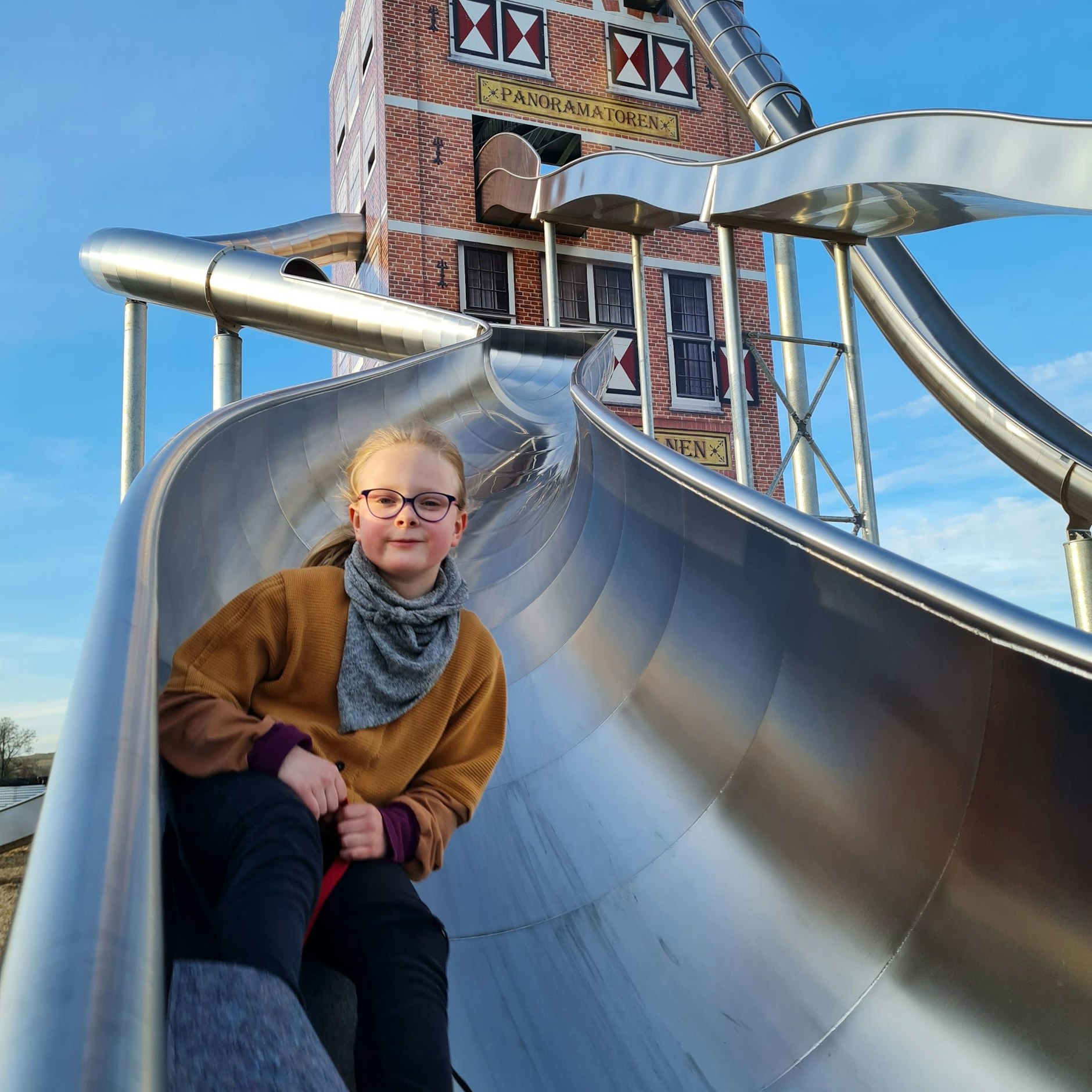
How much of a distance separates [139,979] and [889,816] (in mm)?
1263

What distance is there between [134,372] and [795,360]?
6.57 meters

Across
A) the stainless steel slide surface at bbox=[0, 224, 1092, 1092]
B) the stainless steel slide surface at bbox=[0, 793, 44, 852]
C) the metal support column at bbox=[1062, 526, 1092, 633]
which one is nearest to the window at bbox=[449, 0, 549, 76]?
the metal support column at bbox=[1062, 526, 1092, 633]

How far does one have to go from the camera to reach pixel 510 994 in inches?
72.6

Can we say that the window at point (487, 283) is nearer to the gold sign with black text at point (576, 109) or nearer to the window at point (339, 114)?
the gold sign with black text at point (576, 109)

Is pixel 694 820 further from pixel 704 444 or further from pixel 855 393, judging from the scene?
pixel 704 444

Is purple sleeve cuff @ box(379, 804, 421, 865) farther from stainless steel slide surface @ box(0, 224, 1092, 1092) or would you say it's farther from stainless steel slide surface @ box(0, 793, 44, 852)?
stainless steel slide surface @ box(0, 793, 44, 852)

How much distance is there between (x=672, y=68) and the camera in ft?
45.6

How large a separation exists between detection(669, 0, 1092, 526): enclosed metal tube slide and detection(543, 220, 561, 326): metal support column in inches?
91.8

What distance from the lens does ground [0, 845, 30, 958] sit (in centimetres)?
292

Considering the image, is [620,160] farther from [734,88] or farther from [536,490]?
[536,490]

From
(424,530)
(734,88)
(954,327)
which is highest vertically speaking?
(734,88)

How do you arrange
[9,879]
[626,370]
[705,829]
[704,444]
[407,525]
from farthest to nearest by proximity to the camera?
[704,444] → [626,370] → [9,879] → [705,829] → [407,525]

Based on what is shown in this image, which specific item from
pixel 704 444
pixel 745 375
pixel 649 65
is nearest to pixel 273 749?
pixel 704 444

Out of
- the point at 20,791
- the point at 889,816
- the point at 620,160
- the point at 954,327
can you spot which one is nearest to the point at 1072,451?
the point at 954,327
